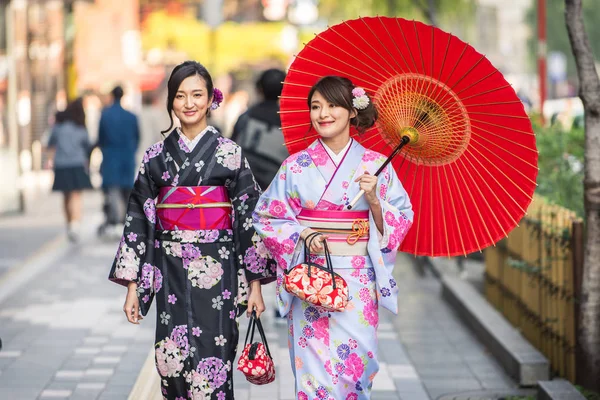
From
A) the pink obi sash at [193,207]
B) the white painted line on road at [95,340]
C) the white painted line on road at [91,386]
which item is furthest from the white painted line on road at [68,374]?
the pink obi sash at [193,207]

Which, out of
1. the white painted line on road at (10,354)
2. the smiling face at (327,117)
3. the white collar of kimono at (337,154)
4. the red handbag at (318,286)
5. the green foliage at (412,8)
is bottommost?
the white painted line on road at (10,354)

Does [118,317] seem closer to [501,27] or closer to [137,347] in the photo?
[137,347]

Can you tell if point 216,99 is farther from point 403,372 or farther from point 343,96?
point 403,372

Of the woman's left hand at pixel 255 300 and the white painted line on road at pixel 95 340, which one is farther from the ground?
the woman's left hand at pixel 255 300

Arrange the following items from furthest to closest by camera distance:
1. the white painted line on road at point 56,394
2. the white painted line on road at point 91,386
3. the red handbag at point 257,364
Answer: the white painted line on road at point 91,386, the white painted line on road at point 56,394, the red handbag at point 257,364

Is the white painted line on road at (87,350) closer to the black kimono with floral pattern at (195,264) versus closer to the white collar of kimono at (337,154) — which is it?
the black kimono with floral pattern at (195,264)

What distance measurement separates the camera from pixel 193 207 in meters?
4.92

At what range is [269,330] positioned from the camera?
848cm

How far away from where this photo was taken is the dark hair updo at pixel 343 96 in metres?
4.75

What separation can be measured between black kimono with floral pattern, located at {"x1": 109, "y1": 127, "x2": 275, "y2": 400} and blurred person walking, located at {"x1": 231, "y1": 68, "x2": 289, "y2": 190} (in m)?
3.32

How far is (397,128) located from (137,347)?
3.55m

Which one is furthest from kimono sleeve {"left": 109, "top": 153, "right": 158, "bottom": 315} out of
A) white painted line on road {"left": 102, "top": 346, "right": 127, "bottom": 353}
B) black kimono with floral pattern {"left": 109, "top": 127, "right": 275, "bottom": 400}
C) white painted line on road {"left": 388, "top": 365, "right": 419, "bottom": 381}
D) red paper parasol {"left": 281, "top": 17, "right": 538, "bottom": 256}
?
white painted line on road {"left": 102, "top": 346, "right": 127, "bottom": 353}

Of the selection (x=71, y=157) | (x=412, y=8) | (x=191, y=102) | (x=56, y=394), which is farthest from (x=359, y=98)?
(x=412, y=8)

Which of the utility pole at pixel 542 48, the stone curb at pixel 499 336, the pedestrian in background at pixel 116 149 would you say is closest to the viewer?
the stone curb at pixel 499 336
